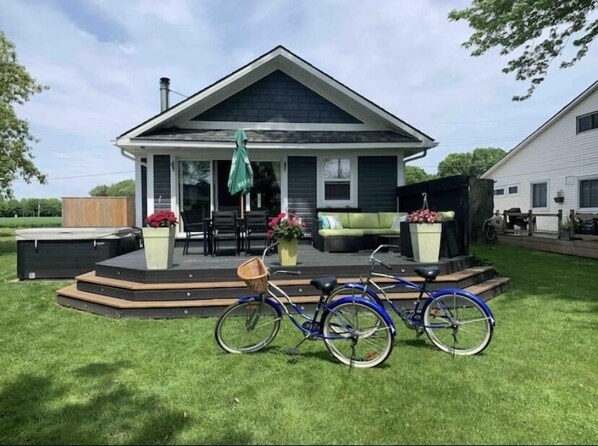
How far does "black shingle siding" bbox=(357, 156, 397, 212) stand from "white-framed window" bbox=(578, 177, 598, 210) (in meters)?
9.36

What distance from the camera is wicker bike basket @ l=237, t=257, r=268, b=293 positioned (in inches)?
137

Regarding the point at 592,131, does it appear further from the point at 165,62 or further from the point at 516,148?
the point at 165,62

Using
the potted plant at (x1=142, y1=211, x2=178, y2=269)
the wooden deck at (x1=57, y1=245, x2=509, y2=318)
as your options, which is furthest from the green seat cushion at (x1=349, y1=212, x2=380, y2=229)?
the potted plant at (x1=142, y1=211, x2=178, y2=269)

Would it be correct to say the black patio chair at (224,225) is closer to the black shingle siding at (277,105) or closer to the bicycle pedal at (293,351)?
the bicycle pedal at (293,351)

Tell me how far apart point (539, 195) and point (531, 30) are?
981 centimetres

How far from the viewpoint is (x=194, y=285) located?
17.2ft

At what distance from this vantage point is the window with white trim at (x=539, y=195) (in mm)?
17448

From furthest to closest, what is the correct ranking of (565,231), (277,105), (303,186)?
(565,231), (277,105), (303,186)

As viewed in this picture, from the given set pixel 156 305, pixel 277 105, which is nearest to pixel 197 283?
pixel 156 305

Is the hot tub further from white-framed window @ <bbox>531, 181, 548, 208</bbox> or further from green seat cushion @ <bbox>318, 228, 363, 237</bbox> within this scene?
white-framed window @ <bbox>531, 181, 548, 208</bbox>

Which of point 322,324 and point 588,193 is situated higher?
point 588,193

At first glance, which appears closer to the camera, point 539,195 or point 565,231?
point 565,231

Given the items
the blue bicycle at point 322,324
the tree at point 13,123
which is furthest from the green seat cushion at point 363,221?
the tree at point 13,123

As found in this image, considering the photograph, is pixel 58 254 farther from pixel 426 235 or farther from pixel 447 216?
pixel 447 216
